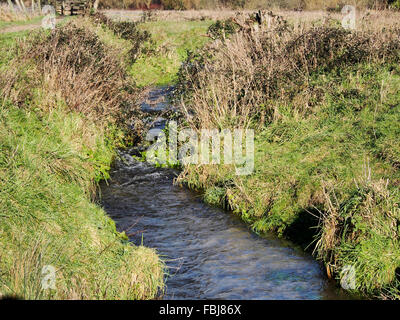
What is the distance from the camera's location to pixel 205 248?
8438 mm

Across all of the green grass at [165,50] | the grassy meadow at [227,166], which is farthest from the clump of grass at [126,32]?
the grassy meadow at [227,166]

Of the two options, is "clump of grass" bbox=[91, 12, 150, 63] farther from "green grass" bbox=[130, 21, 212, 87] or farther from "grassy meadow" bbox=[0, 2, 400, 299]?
"grassy meadow" bbox=[0, 2, 400, 299]

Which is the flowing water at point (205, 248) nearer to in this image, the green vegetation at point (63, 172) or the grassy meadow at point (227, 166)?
the grassy meadow at point (227, 166)

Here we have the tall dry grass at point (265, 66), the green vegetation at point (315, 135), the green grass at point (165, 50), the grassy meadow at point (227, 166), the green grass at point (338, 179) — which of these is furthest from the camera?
the green grass at point (165, 50)

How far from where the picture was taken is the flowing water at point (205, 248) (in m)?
7.10

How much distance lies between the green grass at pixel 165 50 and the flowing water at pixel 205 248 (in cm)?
1166

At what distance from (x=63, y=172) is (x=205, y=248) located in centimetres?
276

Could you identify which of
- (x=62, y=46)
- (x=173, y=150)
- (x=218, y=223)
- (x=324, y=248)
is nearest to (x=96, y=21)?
(x=62, y=46)

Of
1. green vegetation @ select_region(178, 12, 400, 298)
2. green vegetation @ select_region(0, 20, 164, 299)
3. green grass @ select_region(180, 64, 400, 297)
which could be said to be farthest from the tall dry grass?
green vegetation @ select_region(0, 20, 164, 299)

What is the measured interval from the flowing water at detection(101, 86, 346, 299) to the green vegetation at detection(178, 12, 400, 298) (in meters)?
0.31

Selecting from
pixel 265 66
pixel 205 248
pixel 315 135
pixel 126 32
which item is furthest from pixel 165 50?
pixel 205 248
